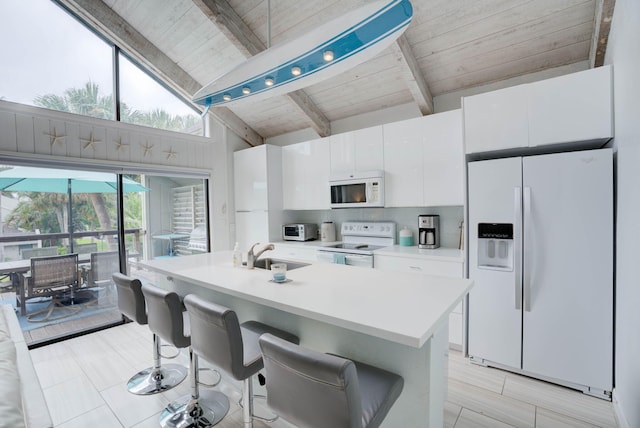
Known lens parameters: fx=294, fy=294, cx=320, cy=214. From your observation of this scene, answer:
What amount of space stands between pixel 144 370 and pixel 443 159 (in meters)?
3.36

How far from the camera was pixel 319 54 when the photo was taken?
1.48 meters

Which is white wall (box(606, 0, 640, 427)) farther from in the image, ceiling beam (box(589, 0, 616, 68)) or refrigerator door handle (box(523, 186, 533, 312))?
refrigerator door handle (box(523, 186, 533, 312))

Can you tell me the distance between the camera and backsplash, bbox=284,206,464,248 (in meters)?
3.25

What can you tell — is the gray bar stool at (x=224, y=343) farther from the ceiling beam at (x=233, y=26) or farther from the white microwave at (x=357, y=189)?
the ceiling beam at (x=233, y=26)

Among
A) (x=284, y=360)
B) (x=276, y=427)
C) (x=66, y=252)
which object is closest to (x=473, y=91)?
(x=284, y=360)

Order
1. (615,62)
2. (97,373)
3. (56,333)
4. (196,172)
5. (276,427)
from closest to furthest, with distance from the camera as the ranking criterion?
(276,427) → (615,62) → (97,373) → (56,333) → (196,172)

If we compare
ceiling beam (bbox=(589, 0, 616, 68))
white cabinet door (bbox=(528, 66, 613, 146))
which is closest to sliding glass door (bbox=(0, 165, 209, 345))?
white cabinet door (bbox=(528, 66, 613, 146))

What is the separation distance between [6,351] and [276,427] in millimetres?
1452

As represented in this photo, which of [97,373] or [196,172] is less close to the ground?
[196,172]

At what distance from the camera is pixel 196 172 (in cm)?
420

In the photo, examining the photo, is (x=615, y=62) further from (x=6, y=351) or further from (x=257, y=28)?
(x=6, y=351)

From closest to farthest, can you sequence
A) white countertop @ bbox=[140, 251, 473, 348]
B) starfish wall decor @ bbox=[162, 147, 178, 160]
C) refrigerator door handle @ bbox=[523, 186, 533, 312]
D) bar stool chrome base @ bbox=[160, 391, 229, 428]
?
white countertop @ bbox=[140, 251, 473, 348]
bar stool chrome base @ bbox=[160, 391, 229, 428]
refrigerator door handle @ bbox=[523, 186, 533, 312]
starfish wall decor @ bbox=[162, 147, 178, 160]

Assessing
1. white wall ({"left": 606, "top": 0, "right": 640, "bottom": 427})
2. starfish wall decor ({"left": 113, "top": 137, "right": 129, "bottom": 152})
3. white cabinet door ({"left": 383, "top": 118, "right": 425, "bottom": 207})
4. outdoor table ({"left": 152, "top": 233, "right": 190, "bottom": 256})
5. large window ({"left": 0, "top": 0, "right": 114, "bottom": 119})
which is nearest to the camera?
white wall ({"left": 606, "top": 0, "right": 640, "bottom": 427})

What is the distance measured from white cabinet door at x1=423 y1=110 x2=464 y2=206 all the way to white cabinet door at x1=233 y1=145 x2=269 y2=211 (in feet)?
7.21
